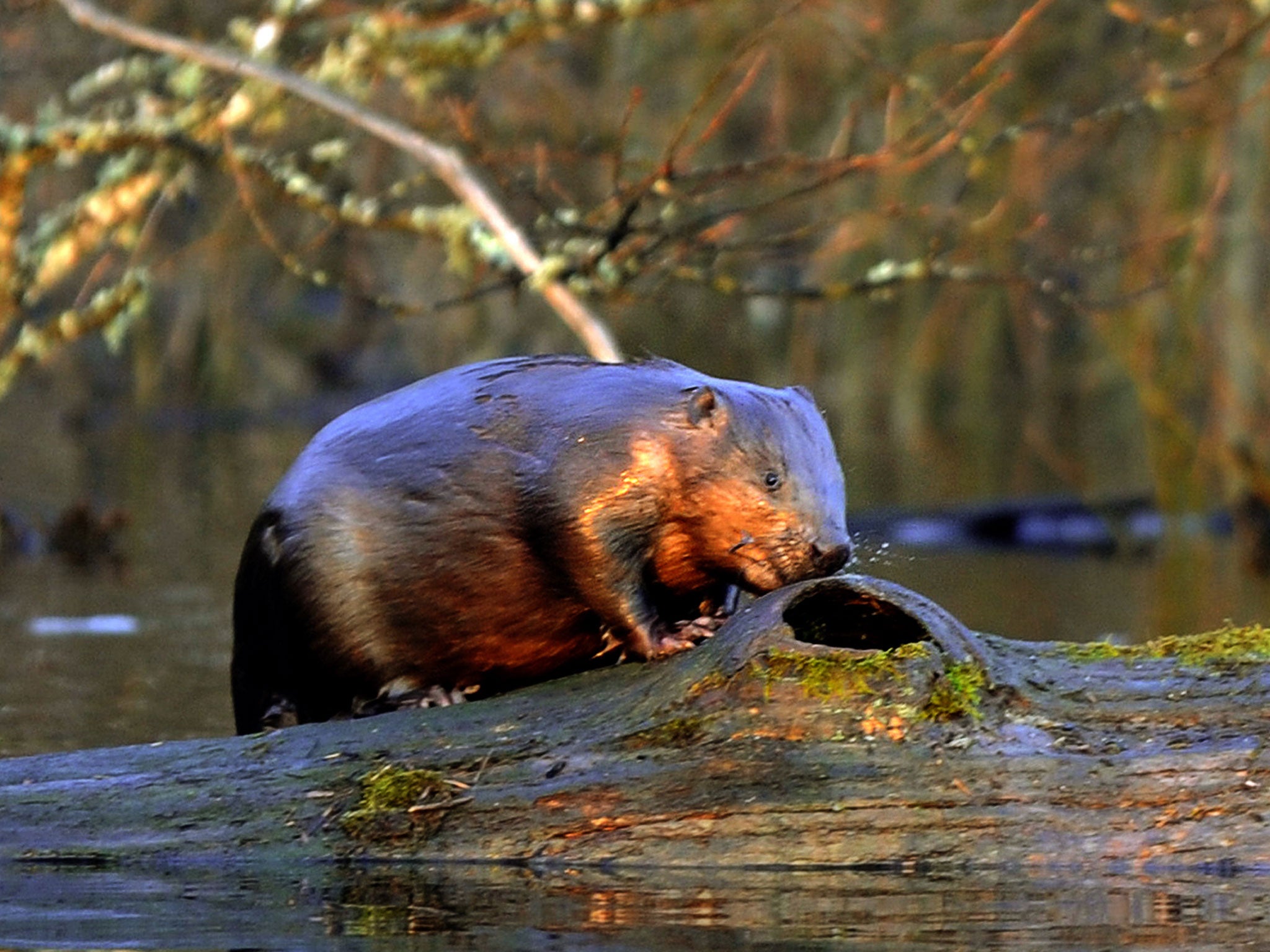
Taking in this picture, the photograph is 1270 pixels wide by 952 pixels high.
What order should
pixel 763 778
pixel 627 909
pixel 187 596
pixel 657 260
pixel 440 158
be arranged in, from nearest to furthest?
pixel 627 909 → pixel 763 778 → pixel 440 158 → pixel 657 260 → pixel 187 596

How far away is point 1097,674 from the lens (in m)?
4.45

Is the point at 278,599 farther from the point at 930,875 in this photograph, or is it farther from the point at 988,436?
the point at 988,436

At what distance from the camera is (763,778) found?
4.18 meters

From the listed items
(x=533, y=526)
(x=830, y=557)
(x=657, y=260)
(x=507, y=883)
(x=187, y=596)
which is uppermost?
(x=657, y=260)

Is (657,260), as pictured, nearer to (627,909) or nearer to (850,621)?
(850,621)

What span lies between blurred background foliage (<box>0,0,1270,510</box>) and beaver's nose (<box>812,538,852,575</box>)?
31.4 inches

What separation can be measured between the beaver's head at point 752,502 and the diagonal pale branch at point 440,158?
2.34 metres

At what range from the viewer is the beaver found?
15.0 feet

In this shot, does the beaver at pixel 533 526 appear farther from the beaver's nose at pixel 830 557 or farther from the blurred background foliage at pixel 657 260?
the blurred background foliage at pixel 657 260

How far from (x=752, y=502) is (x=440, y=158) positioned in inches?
129

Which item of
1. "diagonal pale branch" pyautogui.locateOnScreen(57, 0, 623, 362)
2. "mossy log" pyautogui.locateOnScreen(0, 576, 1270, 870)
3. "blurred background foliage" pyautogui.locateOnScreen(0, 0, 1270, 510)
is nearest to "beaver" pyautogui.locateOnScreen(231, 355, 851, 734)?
"mossy log" pyautogui.locateOnScreen(0, 576, 1270, 870)

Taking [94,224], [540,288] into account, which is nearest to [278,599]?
[540,288]

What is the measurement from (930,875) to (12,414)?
2370cm

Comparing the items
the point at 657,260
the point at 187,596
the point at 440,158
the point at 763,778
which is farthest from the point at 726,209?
the point at 763,778
